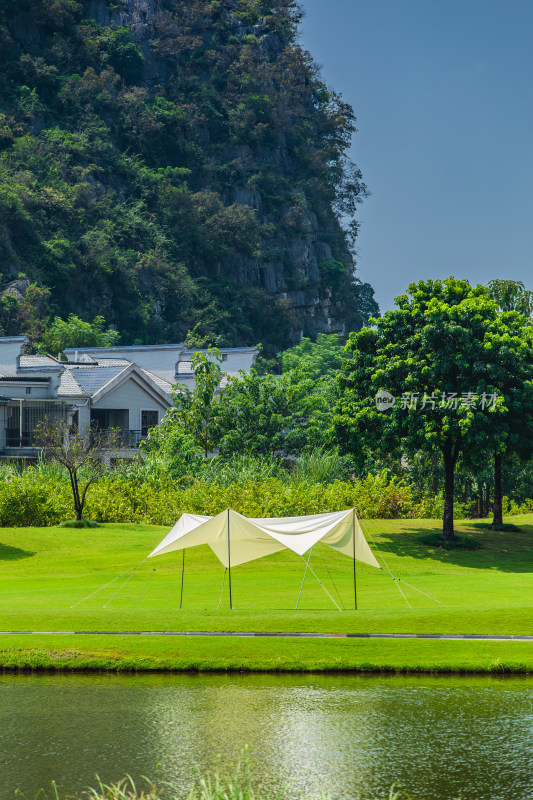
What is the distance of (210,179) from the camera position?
11794 cm

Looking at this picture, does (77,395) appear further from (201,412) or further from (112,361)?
(112,361)

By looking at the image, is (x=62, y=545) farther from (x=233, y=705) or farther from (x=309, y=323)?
(x=309, y=323)

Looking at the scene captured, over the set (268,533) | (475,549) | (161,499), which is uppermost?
(161,499)

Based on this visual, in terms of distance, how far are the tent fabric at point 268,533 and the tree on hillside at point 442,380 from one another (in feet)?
37.0

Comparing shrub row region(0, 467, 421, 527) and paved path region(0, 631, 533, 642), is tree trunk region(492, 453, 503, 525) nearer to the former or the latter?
shrub row region(0, 467, 421, 527)

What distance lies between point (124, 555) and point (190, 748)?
20.6 meters

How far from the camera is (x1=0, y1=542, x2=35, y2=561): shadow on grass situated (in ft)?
110

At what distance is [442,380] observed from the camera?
38.1 metres

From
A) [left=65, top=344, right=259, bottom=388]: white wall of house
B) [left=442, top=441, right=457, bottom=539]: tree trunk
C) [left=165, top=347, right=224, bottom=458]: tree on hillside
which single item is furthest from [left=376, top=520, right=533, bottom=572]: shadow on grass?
[left=65, top=344, right=259, bottom=388]: white wall of house

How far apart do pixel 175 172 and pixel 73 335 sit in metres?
33.4

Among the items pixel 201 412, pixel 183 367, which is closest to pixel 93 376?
pixel 183 367

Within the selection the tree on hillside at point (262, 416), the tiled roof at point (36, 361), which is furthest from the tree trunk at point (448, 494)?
the tiled roof at point (36, 361)

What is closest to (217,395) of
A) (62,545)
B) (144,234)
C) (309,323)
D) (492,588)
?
(62,545)

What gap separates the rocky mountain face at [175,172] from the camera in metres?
97.5
